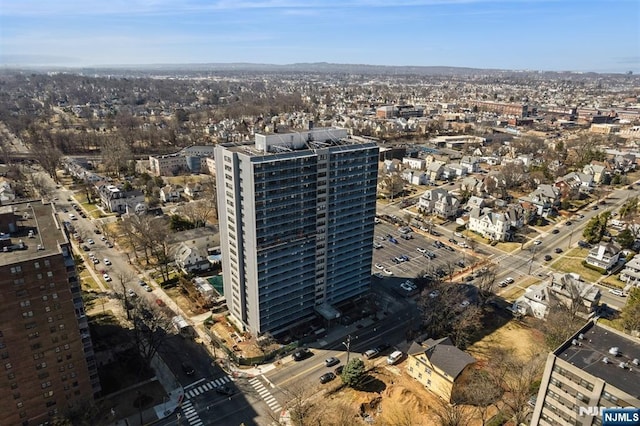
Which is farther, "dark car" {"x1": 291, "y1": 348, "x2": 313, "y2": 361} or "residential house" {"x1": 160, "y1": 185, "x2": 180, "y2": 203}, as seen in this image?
"residential house" {"x1": 160, "y1": 185, "x2": 180, "y2": 203}

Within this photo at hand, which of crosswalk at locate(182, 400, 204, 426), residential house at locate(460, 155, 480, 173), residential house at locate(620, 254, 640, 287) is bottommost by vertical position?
crosswalk at locate(182, 400, 204, 426)

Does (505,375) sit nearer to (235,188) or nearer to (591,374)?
(591,374)

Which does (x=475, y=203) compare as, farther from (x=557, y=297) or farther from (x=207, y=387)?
(x=207, y=387)

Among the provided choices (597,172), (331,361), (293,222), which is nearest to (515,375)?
(331,361)

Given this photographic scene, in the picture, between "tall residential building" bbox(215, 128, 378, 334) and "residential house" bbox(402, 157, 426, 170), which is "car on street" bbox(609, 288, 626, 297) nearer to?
"tall residential building" bbox(215, 128, 378, 334)

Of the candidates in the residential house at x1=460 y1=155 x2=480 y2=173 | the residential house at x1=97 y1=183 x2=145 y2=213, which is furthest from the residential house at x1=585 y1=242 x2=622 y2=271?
the residential house at x1=97 y1=183 x2=145 y2=213

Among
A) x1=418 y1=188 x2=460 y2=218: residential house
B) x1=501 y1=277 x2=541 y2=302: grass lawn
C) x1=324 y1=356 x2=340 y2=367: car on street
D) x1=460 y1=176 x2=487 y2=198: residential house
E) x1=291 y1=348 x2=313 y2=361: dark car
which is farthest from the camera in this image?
x1=460 y1=176 x2=487 y2=198: residential house

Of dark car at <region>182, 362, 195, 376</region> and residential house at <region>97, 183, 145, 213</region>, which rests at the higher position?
residential house at <region>97, 183, 145, 213</region>
